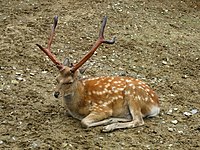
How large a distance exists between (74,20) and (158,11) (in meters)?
1.76

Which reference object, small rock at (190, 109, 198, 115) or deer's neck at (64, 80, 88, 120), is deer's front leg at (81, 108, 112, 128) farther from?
small rock at (190, 109, 198, 115)

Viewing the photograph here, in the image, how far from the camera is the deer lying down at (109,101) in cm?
549

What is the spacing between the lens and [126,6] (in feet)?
29.7

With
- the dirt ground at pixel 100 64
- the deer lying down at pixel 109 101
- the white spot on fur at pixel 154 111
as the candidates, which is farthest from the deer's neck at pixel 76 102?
the white spot on fur at pixel 154 111

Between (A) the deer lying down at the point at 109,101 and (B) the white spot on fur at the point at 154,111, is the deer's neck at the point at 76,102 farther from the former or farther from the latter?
(B) the white spot on fur at the point at 154,111

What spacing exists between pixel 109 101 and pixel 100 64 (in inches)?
60.1

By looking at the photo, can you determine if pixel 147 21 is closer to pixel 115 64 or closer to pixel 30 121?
pixel 115 64

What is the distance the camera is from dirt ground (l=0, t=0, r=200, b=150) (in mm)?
5215

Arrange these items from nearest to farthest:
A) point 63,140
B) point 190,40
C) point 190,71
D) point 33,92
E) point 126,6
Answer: point 63,140
point 33,92
point 190,71
point 190,40
point 126,6

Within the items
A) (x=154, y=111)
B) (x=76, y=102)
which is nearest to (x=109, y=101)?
(x=76, y=102)

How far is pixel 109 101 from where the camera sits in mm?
5625

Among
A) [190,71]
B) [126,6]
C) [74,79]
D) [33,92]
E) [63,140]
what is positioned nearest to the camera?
[63,140]

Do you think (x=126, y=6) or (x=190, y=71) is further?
(x=126, y=6)

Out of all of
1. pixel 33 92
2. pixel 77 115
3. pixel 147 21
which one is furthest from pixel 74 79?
pixel 147 21
